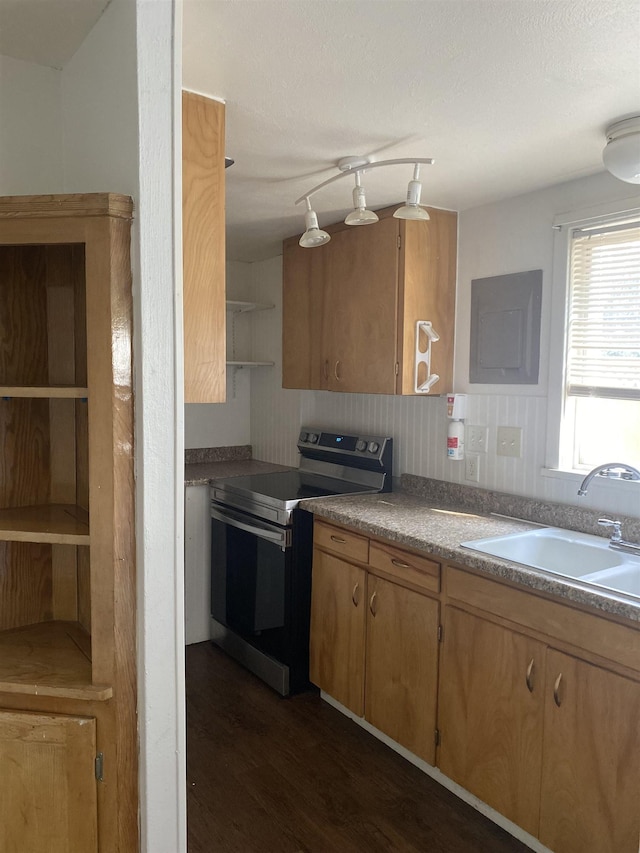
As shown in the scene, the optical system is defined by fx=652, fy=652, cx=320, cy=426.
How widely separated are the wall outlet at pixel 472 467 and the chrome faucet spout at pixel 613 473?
1.92ft

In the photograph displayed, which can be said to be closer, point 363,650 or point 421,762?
point 421,762

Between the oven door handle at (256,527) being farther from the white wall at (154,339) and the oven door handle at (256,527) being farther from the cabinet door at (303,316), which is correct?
the white wall at (154,339)

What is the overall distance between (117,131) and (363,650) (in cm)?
206

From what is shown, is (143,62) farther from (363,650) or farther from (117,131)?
(363,650)

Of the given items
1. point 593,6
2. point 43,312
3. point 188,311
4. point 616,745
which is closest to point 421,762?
point 616,745

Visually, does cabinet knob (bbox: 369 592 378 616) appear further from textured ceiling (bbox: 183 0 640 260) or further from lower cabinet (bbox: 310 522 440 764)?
textured ceiling (bbox: 183 0 640 260)

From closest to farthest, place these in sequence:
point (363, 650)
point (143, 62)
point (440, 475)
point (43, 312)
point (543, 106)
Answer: point (143, 62)
point (43, 312)
point (543, 106)
point (363, 650)
point (440, 475)

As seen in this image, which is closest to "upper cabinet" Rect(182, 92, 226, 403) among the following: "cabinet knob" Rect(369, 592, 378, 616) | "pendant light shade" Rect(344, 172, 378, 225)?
"pendant light shade" Rect(344, 172, 378, 225)

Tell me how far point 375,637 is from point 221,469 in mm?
1623

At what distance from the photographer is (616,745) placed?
5.59 feet

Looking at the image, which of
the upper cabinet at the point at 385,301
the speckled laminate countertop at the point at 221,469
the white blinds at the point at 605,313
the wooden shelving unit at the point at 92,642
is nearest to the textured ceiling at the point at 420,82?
the white blinds at the point at 605,313

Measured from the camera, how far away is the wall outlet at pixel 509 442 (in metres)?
2.67

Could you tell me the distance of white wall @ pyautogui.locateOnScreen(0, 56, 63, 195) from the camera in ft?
5.19

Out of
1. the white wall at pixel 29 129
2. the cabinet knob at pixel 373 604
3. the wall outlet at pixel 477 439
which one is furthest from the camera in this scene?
the wall outlet at pixel 477 439
